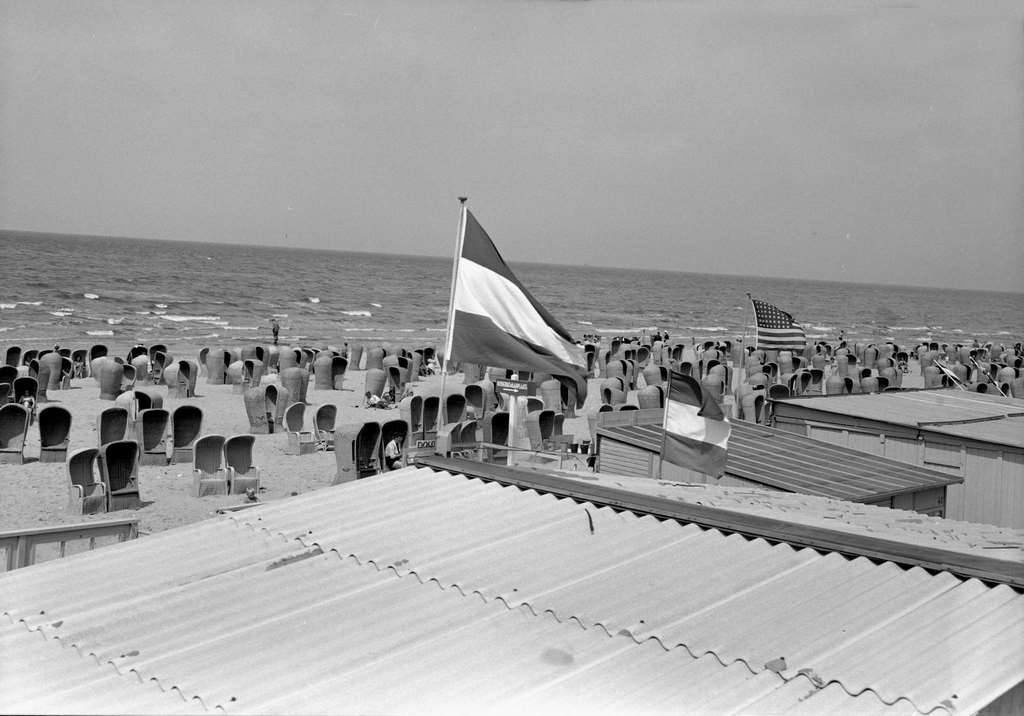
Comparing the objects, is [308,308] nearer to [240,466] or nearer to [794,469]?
[240,466]

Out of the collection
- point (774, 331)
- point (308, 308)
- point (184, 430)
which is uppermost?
point (774, 331)

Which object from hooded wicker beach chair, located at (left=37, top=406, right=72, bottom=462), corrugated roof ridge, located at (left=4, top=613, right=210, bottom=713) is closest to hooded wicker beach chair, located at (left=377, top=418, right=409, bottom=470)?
hooded wicker beach chair, located at (left=37, top=406, right=72, bottom=462)

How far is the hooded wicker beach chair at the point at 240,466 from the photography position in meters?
14.2

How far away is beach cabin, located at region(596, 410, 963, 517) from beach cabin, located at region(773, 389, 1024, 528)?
1344 mm

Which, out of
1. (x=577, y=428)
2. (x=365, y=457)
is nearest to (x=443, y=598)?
(x=365, y=457)

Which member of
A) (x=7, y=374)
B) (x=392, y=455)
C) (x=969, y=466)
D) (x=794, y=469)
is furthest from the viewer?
(x=7, y=374)

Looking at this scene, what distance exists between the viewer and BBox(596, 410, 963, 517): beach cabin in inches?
391

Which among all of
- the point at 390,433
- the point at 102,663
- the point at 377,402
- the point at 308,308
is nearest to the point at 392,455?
the point at 390,433

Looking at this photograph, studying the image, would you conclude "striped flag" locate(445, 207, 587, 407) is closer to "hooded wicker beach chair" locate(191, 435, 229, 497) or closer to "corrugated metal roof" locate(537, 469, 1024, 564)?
"corrugated metal roof" locate(537, 469, 1024, 564)

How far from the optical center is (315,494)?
6.56 metres

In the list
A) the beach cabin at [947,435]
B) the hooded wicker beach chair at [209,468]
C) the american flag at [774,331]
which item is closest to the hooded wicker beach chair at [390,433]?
the hooded wicker beach chair at [209,468]

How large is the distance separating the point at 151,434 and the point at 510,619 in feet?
43.7

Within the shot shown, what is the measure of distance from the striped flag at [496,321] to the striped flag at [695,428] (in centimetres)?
121

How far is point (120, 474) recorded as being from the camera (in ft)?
43.2
